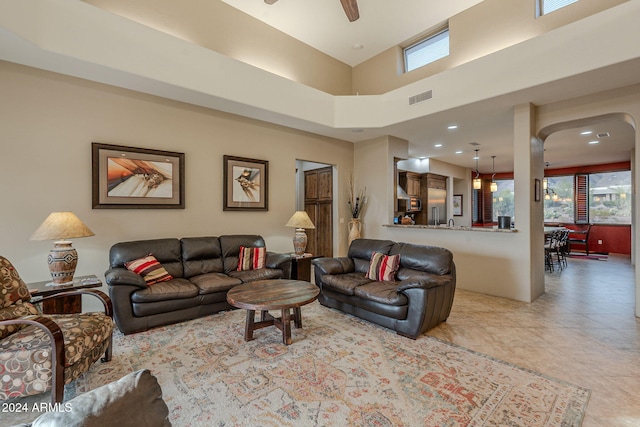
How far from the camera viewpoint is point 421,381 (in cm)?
232

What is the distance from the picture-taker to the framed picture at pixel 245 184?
16.2 ft

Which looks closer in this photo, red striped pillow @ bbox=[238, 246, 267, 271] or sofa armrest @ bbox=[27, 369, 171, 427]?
sofa armrest @ bbox=[27, 369, 171, 427]

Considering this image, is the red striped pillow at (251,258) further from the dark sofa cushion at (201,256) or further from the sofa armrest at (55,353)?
the sofa armrest at (55,353)

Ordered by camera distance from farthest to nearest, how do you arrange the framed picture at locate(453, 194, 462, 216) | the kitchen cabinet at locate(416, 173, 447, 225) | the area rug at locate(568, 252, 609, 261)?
1. the framed picture at locate(453, 194, 462, 216)
2. the kitchen cabinet at locate(416, 173, 447, 225)
3. the area rug at locate(568, 252, 609, 261)

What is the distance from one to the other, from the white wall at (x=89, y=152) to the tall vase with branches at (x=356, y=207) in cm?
210

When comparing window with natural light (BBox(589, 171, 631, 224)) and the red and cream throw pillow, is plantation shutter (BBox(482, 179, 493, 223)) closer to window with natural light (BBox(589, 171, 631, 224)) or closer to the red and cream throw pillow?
window with natural light (BBox(589, 171, 631, 224))

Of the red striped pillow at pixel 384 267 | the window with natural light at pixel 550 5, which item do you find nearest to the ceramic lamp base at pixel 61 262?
the red striped pillow at pixel 384 267

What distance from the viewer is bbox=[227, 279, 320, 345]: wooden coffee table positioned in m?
2.76

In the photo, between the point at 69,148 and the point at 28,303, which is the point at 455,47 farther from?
the point at 28,303

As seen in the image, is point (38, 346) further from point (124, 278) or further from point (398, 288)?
point (398, 288)

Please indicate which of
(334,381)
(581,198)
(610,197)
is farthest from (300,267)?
(610,197)

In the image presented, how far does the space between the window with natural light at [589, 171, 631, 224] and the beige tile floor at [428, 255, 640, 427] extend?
18.3 ft

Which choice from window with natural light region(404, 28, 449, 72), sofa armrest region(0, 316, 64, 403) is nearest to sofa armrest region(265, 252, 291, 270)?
sofa armrest region(0, 316, 64, 403)

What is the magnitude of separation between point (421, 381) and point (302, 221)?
3.20m
